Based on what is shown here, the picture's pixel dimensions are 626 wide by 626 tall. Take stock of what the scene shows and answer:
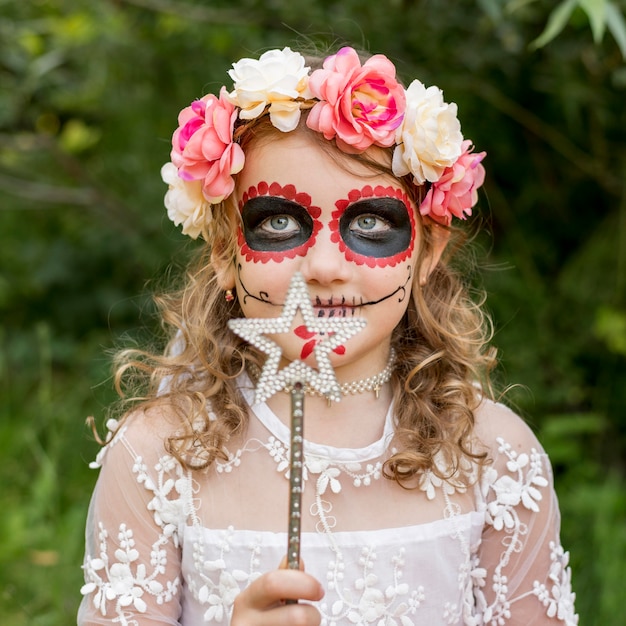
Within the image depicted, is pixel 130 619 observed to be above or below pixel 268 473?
below

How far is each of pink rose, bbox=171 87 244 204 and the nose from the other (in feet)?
0.69

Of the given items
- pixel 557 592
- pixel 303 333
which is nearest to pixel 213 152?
pixel 303 333

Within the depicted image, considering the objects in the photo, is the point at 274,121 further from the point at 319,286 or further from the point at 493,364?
the point at 493,364

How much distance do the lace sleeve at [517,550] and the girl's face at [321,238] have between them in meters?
0.46

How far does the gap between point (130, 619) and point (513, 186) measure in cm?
270

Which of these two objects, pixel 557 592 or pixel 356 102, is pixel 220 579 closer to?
pixel 557 592

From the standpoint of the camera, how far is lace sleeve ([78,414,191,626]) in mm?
1738

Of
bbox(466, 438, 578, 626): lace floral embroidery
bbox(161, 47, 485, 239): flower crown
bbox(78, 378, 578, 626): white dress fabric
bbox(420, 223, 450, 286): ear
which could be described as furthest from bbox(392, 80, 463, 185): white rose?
bbox(466, 438, 578, 626): lace floral embroidery

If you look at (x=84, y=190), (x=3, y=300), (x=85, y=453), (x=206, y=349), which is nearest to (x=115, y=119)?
(x=84, y=190)

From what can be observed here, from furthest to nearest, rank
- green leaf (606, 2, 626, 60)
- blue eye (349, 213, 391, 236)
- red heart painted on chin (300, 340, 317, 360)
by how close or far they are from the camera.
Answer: green leaf (606, 2, 626, 60) → blue eye (349, 213, 391, 236) → red heart painted on chin (300, 340, 317, 360)

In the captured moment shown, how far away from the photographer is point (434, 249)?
1.88m

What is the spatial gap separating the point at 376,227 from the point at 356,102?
237mm

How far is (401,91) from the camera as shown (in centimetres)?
171

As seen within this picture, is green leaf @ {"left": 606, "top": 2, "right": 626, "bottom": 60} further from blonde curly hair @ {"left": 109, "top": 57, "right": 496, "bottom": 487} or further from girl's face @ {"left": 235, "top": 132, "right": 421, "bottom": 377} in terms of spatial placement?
girl's face @ {"left": 235, "top": 132, "right": 421, "bottom": 377}
